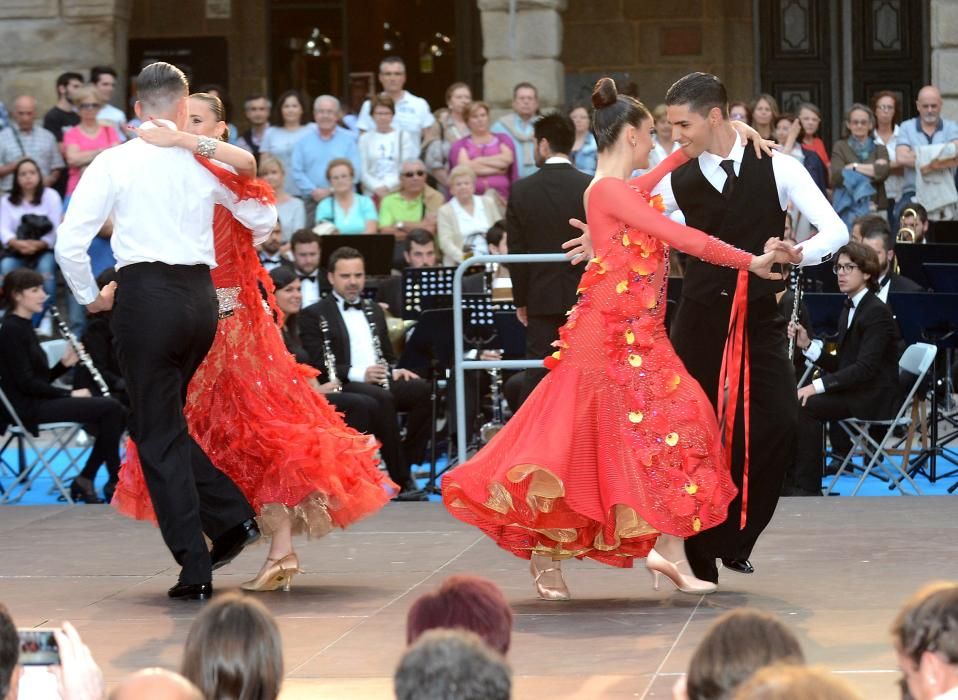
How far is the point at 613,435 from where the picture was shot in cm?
610

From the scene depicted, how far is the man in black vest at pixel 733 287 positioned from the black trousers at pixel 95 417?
4.84 m

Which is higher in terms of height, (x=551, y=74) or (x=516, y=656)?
(x=551, y=74)

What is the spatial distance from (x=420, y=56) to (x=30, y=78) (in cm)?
504

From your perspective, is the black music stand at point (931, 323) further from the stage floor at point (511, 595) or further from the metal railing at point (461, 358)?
the metal railing at point (461, 358)

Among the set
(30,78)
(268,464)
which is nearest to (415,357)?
(268,464)

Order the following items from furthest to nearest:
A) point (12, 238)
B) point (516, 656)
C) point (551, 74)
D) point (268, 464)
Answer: point (551, 74) → point (12, 238) → point (268, 464) → point (516, 656)

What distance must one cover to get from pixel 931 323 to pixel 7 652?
7839 millimetres

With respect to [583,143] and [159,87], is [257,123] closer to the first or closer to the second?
[583,143]

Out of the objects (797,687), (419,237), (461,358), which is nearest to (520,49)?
(419,237)

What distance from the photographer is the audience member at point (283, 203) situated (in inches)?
516

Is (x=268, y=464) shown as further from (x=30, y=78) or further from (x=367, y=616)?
(x=30, y=78)

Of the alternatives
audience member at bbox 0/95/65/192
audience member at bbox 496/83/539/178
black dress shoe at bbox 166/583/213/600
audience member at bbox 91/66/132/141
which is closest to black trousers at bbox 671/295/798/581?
black dress shoe at bbox 166/583/213/600

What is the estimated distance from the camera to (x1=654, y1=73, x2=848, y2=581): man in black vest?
6.33 m

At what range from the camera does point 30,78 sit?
16.1 m
